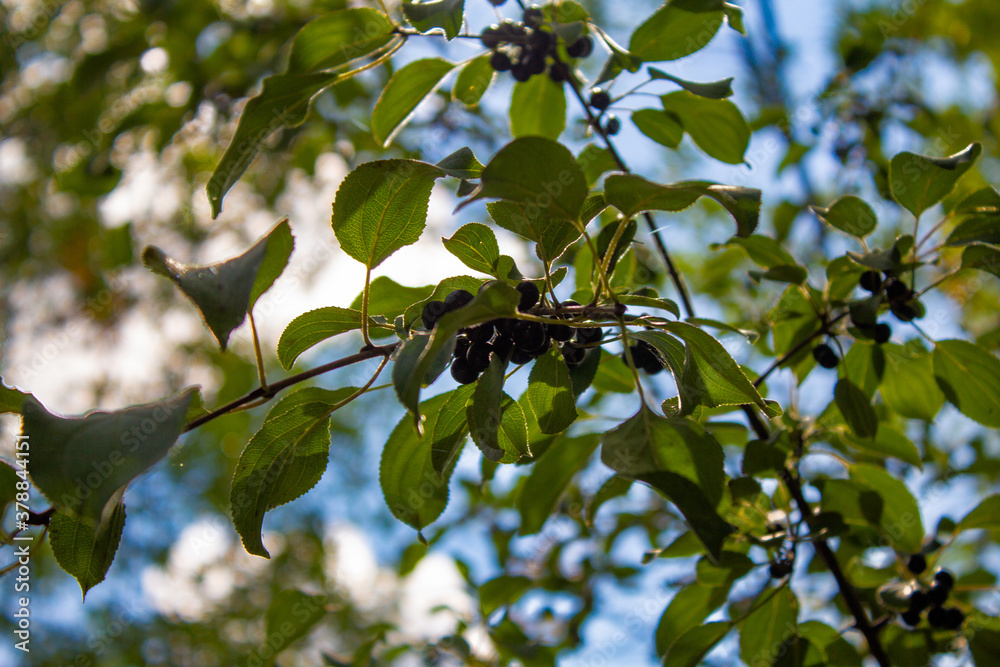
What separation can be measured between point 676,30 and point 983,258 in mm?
788

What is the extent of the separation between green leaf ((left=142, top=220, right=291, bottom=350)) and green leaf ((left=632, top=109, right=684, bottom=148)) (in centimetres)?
110

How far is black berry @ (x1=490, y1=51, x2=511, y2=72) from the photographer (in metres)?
1.61

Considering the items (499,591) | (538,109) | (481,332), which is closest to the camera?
(481,332)

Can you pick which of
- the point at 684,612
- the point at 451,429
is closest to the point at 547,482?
the point at 684,612

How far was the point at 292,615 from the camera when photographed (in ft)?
5.85

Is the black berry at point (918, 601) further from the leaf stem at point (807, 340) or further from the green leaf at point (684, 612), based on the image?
the leaf stem at point (807, 340)

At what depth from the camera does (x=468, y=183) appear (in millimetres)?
995

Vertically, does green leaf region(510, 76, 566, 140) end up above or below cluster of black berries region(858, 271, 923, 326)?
above

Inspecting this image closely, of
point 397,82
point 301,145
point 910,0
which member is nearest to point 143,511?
point 301,145

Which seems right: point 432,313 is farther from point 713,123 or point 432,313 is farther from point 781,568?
point 781,568

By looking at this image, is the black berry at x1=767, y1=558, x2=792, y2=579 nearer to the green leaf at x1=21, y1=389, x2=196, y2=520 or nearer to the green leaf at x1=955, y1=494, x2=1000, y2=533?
the green leaf at x1=955, y1=494, x2=1000, y2=533

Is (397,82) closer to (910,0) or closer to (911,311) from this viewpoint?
(911,311)

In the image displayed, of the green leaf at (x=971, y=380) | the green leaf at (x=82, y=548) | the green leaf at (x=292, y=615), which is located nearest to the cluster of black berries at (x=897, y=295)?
the green leaf at (x=971, y=380)

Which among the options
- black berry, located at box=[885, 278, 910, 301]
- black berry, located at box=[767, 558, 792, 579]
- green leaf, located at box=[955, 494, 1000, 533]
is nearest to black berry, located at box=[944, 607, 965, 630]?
green leaf, located at box=[955, 494, 1000, 533]
